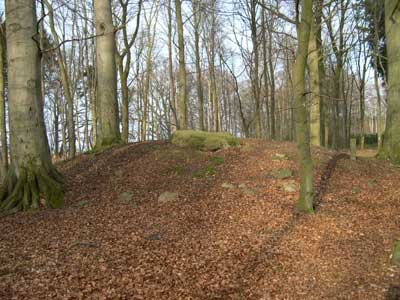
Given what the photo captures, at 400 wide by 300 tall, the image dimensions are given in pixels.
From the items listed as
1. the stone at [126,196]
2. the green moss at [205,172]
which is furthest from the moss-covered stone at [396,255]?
the stone at [126,196]

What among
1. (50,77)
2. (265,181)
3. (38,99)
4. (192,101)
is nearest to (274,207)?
(265,181)

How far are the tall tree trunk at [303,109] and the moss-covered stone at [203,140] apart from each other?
354 cm

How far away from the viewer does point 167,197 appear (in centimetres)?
683

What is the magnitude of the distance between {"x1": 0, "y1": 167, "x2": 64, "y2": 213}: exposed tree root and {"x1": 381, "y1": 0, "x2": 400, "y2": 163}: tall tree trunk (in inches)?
332

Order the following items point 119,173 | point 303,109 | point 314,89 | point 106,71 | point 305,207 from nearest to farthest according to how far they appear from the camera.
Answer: point 303,109
point 305,207
point 119,173
point 106,71
point 314,89

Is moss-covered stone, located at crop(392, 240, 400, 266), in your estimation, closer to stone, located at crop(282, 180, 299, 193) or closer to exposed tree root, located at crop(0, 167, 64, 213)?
stone, located at crop(282, 180, 299, 193)

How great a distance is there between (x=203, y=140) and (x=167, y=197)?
311cm

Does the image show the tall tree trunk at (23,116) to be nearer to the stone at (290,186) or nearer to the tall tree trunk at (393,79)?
the stone at (290,186)

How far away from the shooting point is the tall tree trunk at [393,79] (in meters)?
9.10

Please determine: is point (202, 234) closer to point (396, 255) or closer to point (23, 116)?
point (396, 255)

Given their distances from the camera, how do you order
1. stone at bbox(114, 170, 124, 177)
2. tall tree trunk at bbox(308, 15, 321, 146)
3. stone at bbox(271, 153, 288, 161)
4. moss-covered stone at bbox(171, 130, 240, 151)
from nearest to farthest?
stone at bbox(114, 170, 124, 177) → stone at bbox(271, 153, 288, 161) → moss-covered stone at bbox(171, 130, 240, 151) → tall tree trunk at bbox(308, 15, 321, 146)

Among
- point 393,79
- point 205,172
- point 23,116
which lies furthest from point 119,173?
point 393,79

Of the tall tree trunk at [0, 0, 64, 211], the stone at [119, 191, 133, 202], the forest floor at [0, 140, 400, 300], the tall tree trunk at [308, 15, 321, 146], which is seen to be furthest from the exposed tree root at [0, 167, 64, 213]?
the tall tree trunk at [308, 15, 321, 146]

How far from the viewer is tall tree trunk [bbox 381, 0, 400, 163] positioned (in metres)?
9.10
